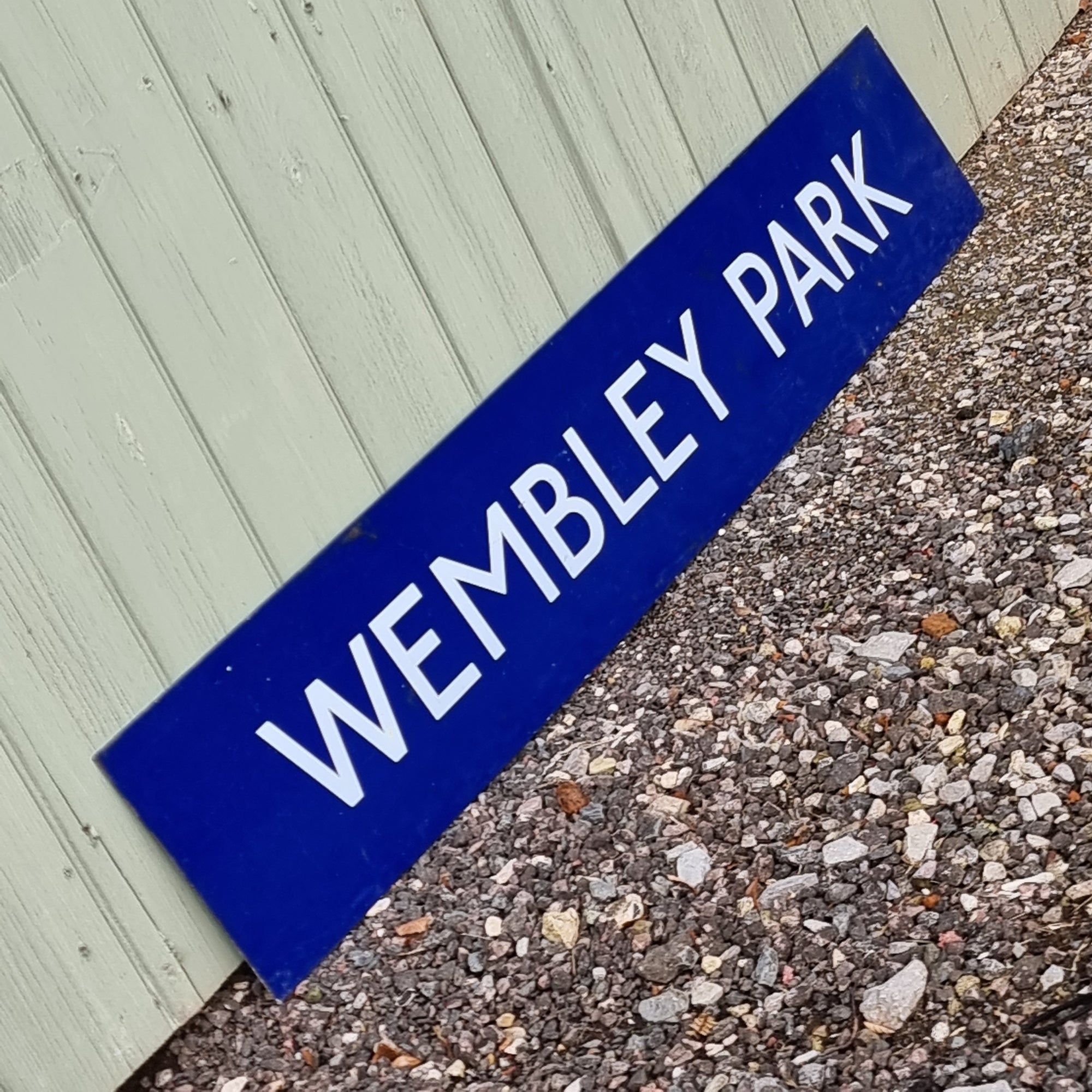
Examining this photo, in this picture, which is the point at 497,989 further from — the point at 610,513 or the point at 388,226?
the point at 388,226

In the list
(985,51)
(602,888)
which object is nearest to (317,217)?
(602,888)

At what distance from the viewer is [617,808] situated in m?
1.57

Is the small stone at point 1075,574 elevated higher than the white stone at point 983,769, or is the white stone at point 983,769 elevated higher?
the small stone at point 1075,574

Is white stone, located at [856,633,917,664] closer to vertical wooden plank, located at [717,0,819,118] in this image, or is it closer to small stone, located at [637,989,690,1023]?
small stone, located at [637,989,690,1023]

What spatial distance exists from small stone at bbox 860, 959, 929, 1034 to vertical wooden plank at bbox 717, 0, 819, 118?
1.49m

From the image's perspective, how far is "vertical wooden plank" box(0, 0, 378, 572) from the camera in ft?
4.62

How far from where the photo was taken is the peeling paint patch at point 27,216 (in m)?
1.36

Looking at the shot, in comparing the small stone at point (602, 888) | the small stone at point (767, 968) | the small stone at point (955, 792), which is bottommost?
the small stone at point (767, 968)

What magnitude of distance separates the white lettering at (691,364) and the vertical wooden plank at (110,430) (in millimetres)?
744

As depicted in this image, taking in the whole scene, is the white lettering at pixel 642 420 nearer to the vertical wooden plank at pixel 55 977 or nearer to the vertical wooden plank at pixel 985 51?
the vertical wooden plank at pixel 55 977

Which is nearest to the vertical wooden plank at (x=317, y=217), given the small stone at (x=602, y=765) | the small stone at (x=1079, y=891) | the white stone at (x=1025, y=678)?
the small stone at (x=602, y=765)

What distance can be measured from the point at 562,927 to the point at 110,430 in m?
0.77

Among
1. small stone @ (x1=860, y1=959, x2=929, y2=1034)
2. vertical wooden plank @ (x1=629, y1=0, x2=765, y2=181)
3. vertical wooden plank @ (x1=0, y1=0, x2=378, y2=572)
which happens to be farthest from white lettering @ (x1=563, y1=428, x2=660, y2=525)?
small stone @ (x1=860, y1=959, x2=929, y2=1034)

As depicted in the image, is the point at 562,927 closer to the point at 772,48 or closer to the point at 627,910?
the point at 627,910
